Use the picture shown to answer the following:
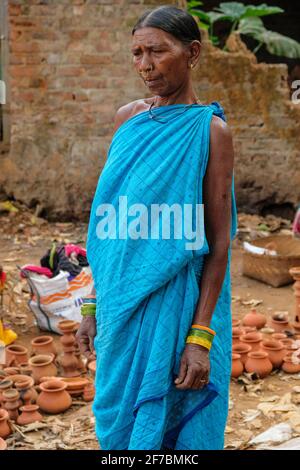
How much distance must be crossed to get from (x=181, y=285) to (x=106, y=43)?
6513 millimetres

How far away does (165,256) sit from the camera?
213 cm

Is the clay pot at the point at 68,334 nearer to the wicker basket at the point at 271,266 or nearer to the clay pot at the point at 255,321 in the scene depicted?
the clay pot at the point at 255,321

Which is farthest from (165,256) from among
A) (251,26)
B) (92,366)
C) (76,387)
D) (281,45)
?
(281,45)

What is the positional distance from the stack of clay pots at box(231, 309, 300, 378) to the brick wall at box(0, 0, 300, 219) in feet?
12.2

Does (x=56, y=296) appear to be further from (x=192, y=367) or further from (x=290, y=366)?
(x=192, y=367)

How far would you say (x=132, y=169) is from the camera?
2.19m

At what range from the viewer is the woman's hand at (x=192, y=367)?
2141 mm

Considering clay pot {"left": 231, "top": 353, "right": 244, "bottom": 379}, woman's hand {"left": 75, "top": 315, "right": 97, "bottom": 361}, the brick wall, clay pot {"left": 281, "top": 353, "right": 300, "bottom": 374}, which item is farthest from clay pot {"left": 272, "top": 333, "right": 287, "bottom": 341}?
the brick wall

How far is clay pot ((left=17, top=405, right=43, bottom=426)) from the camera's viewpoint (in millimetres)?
4004

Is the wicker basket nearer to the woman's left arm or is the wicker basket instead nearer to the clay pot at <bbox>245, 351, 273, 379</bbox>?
the clay pot at <bbox>245, 351, 273, 379</bbox>

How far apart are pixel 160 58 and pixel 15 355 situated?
10.0 ft

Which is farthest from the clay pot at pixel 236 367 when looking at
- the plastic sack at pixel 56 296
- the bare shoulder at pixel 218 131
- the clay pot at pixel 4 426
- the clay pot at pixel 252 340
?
the bare shoulder at pixel 218 131
